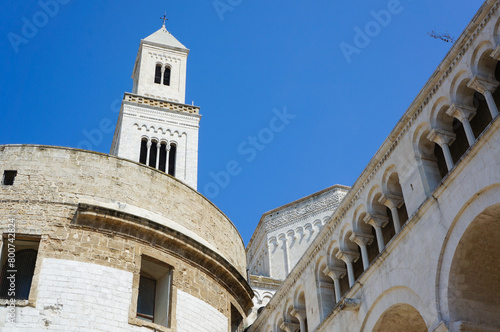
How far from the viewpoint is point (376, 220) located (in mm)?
14195

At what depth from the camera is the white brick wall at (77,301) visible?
13.1m

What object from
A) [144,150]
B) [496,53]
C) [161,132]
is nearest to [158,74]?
[161,132]

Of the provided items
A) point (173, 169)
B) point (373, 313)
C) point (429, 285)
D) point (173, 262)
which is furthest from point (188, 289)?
point (173, 169)

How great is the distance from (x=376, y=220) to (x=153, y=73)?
102 ft

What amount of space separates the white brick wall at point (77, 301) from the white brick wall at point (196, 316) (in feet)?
3.98

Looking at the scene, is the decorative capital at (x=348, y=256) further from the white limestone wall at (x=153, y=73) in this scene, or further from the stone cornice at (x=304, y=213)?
the white limestone wall at (x=153, y=73)

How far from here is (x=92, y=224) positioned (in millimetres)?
14797

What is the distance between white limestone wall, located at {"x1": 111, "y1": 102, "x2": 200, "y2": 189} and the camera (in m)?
39.6

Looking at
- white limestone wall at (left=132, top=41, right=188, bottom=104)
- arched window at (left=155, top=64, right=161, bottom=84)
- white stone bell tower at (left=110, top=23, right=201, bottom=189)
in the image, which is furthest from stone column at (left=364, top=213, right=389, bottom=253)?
arched window at (left=155, top=64, right=161, bottom=84)

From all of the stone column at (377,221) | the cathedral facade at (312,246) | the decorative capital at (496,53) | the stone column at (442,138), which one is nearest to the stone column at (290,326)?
the cathedral facade at (312,246)

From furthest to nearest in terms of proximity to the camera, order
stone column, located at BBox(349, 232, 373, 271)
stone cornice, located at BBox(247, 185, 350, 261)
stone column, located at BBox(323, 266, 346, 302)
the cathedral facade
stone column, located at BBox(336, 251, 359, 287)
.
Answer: stone cornice, located at BBox(247, 185, 350, 261) < stone column, located at BBox(323, 266, 346, 302) < stone column, located at BBox(336, 251, 359, 287) < stone column, located at BBox(349, 232, 373, 271) < the cathedral facade

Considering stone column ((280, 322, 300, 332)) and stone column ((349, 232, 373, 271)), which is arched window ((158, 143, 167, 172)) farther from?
stone column ((349, 232, 373, 271))

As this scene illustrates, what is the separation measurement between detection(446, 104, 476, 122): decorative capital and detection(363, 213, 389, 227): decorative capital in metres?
3.08

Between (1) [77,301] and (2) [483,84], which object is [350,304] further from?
(1) [77,301]
